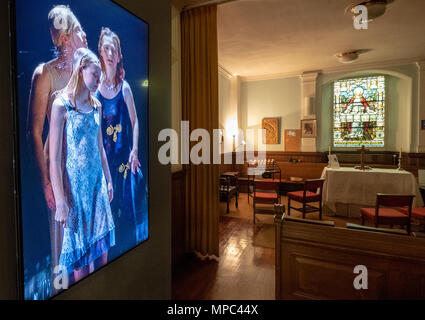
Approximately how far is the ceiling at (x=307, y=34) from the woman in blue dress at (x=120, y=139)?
2.75 m

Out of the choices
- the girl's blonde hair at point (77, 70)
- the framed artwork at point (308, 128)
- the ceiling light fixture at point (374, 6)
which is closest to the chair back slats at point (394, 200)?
the ceiling light fixture at point (374, 6)

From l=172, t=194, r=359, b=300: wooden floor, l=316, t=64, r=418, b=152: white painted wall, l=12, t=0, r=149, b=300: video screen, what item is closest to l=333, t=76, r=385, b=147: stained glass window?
l=316, t=64, r=418, b=152: white painted wall

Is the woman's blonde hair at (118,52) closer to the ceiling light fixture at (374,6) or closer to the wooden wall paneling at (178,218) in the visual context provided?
the wooden wall paneling at (178,218)

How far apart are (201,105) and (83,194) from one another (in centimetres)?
228

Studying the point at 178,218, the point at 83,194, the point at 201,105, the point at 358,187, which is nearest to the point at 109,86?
the point at 83,194

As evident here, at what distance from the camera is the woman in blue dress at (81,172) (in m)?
1.16

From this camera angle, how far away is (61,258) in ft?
3.89

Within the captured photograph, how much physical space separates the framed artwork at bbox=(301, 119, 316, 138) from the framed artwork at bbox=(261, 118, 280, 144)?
761 millimetres

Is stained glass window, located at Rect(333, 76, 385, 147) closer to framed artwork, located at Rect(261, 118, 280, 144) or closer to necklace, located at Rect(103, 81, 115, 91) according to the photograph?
framed artwork, located at Rect(261, 118, 280, 144)

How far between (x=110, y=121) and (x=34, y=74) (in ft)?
1.59

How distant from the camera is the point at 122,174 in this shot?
1.59 meters

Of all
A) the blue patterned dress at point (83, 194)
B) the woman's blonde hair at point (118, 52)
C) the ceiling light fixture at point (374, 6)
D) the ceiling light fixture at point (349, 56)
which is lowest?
the blue patterned dress at point (83, 194)

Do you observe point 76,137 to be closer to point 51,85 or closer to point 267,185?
point 51,85
